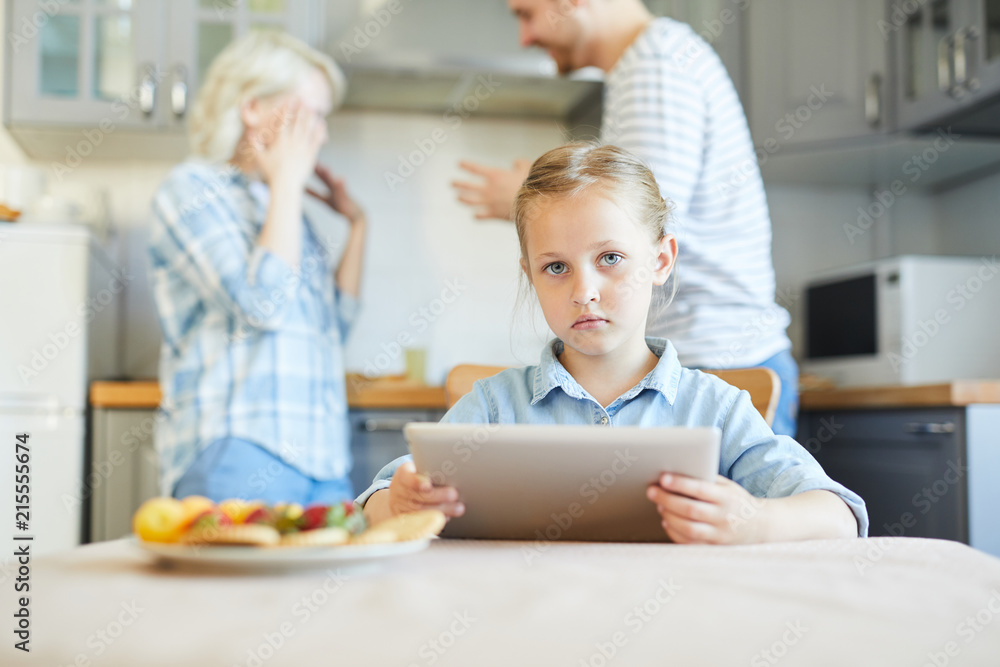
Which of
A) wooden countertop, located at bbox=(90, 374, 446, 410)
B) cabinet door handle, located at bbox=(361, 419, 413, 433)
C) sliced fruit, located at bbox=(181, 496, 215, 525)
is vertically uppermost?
wooden countertop, located at bbox=(90, 374, 446, 410)

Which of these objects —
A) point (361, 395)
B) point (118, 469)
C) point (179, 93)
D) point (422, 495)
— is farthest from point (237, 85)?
point (422, 495)

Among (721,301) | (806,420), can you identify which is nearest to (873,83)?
(806,420)

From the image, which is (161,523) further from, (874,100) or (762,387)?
(874,100)

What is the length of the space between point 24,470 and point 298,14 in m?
1.32

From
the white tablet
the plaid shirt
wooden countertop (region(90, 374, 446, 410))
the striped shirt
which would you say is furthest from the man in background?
wooden countertop (region(90, 374, 446, 410))

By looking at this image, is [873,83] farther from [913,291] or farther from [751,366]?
[751,366]

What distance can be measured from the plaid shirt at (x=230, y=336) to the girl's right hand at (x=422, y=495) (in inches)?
47.2

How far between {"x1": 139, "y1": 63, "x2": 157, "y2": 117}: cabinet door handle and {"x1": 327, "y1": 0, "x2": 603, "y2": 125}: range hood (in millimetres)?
461

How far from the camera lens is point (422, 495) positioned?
0.71 meters

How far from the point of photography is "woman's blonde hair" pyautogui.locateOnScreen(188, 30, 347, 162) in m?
2.08

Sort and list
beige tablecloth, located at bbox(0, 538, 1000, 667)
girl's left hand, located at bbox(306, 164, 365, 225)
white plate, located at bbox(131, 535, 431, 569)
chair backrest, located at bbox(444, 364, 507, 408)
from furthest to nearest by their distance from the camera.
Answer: girl's left hand, located at bbox(306, 164, 365, 225) → chair backrest, located at bbox(444, 364, 507, 408) → white plate, located at bbox(131, 535, 431, 569) → beige tablecloth, located at bbox(0, 538, 1000, 667)

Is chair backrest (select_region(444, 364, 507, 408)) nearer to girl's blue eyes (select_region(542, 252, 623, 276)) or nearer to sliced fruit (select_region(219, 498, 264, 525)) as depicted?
girl's blue eyes (select_region(542, 252, 623, 276))

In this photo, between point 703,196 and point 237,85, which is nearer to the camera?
point 703,196

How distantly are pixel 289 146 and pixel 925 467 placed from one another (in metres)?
1.57
